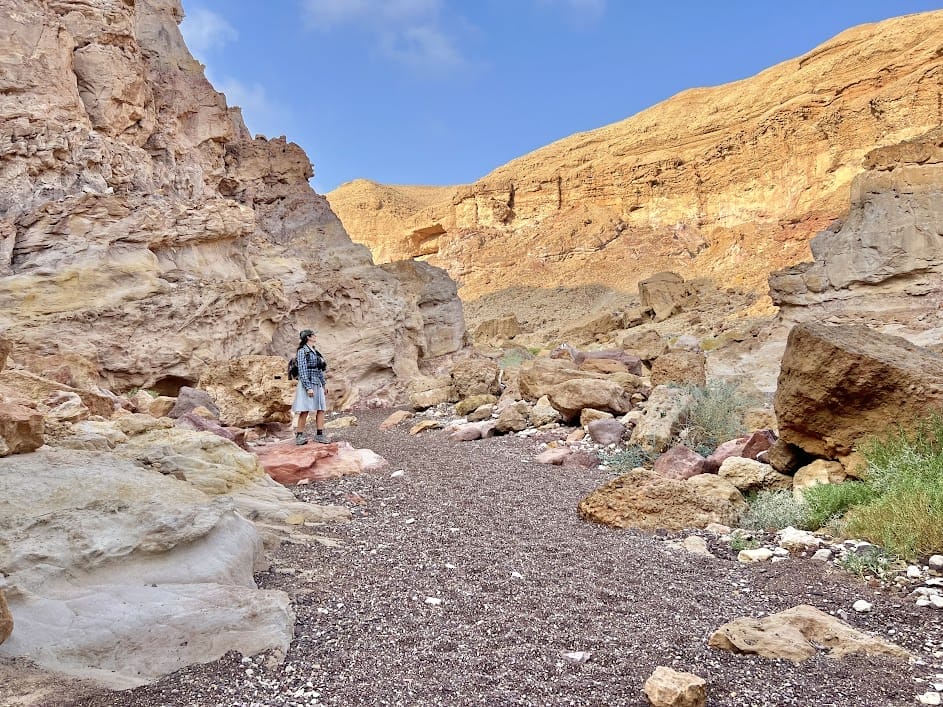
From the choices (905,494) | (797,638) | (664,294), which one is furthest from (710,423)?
(664,294)

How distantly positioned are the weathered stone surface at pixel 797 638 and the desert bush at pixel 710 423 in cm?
430

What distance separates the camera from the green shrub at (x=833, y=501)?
4461mm

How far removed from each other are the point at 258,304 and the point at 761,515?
10399mm

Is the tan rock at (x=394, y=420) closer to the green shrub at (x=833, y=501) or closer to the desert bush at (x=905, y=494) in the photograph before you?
the green shrub at (x=833, y=501)

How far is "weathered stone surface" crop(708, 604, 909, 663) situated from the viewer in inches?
107

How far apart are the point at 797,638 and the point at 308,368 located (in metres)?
7.30

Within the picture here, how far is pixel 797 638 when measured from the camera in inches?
110

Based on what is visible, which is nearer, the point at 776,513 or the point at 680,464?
the point at 776,513

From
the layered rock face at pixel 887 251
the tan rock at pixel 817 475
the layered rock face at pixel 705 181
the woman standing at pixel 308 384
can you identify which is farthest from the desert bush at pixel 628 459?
the layered rock face at pixel 705 181

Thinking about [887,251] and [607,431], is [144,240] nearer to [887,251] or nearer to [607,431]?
[607,431]

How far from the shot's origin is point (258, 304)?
41.4 ft

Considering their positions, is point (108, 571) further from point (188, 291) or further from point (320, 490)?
point (188, 291)

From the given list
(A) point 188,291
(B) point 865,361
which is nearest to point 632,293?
(A) point 188,291

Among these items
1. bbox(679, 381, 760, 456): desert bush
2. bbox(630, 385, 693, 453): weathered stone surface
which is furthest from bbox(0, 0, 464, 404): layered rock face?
bbox(679, 381, 760, 456): desert bush
